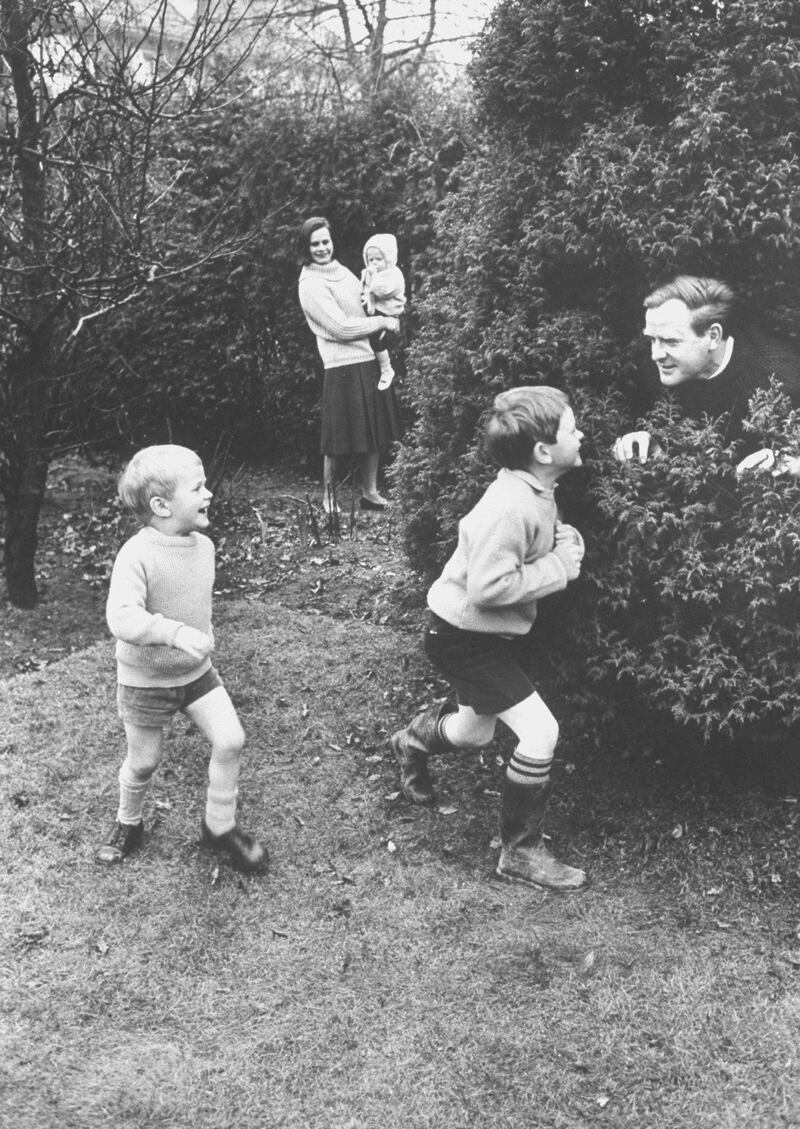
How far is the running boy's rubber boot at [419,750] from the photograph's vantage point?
4801 mm

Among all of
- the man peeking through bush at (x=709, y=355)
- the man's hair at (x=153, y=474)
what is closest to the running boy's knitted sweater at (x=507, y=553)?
the man peeking through bush at (x=709, y=355)

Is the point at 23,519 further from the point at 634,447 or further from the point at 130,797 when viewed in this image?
the point at 634,447

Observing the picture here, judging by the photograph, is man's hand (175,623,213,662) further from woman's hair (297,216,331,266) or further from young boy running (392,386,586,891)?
woman's hair (297,216,331,266)

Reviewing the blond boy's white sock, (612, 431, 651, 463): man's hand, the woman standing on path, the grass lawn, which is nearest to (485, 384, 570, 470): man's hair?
(612, 431, 651, 463): man's hand

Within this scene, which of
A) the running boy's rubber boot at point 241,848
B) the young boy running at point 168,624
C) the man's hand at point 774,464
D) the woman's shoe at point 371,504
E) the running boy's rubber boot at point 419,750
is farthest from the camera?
the woman's shoe at point 371,504

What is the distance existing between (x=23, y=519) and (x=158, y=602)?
352cm

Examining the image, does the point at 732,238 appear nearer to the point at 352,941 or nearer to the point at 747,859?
the point at 747,859

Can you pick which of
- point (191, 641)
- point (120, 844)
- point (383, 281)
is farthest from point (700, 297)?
point (383, 281)

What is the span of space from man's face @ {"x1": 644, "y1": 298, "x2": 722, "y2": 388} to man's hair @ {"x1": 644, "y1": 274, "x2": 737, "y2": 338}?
0.7 inches

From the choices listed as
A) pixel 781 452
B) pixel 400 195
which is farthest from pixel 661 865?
pixel 400 195

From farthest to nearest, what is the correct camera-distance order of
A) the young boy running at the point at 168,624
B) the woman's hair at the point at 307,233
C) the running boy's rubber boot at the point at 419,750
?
1. the woman's hair at the point at 307,233
2. the running boy's rubber boot at the point at 419,750
3. the young boy running at the point at 168,624

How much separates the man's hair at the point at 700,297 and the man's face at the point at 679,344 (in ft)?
0.06

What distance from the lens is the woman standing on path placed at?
350 inches

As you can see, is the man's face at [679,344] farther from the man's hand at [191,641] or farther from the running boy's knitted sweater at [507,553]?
the man's hand at [191,641]
